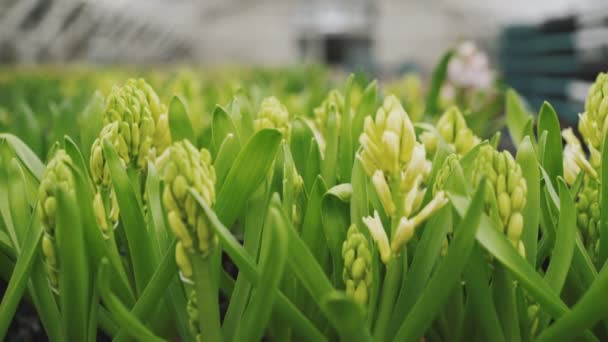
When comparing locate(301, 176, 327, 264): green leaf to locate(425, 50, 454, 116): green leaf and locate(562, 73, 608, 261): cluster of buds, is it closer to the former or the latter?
locate(562, 73, 608, 261): cluster of buds

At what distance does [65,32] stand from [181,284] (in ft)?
26.8

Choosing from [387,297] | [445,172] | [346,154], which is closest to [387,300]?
[387,297]

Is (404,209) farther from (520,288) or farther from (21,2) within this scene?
(21,2)

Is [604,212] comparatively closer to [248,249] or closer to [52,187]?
[248,249]

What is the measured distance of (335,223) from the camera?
462 millimetres

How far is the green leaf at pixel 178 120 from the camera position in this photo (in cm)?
60

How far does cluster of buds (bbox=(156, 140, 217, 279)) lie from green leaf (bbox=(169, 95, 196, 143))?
23 centimetres

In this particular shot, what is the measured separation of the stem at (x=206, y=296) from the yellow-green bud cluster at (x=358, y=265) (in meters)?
0.09

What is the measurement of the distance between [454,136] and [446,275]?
1.10ft

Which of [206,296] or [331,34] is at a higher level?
[206,296]

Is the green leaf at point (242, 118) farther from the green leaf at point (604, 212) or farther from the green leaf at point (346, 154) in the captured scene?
the green leaf at point (604, 212)

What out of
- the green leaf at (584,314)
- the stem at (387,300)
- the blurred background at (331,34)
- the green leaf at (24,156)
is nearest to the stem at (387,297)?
the stem at (387,300)

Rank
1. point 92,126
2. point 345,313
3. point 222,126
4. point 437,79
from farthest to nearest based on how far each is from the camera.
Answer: point 437,79
point 92,126
point 222,126
point 345,313

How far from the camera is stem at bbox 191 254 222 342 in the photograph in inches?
15.4
